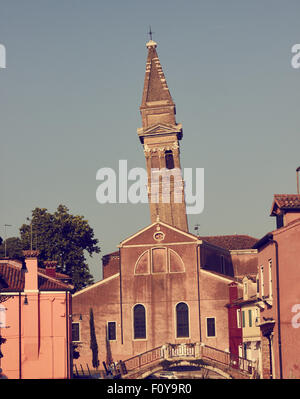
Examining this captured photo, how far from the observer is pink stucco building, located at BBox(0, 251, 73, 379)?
4944 centimetres

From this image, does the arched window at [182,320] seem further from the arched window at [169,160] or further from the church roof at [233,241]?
the arched window at [169,160]

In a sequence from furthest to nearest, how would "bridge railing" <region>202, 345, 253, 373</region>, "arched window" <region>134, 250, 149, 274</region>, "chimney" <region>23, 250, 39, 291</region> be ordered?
1. "arched window" <region>134, 250, 149, 274</region>
2. "bridge railing" <region>202, 345, 253, 373</region>
3. "chimney" <region>23, 250, 39, 291</region>

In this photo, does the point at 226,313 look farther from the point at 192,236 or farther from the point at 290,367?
the point at 290,367

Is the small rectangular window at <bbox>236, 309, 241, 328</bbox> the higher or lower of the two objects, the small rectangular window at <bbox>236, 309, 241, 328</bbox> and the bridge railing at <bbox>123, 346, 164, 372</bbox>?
the higher

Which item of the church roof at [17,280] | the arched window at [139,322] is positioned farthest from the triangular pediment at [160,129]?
the church roof at [17,280]

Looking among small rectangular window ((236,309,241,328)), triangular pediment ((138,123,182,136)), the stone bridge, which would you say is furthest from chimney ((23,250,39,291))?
triangular pediment ((138,123,182,136))

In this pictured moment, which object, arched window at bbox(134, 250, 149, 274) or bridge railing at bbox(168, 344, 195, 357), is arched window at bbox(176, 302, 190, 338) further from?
bridge railing at bbox(168, 344, 195, 357)

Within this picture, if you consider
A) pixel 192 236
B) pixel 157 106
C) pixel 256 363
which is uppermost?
pixel 157 106

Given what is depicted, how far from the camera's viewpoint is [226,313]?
68188 millimetres

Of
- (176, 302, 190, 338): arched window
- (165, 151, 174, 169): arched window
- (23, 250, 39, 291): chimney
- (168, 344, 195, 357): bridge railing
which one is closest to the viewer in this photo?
(23, 250, 39, 291): chimney

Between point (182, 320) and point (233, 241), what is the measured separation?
50.1ft
